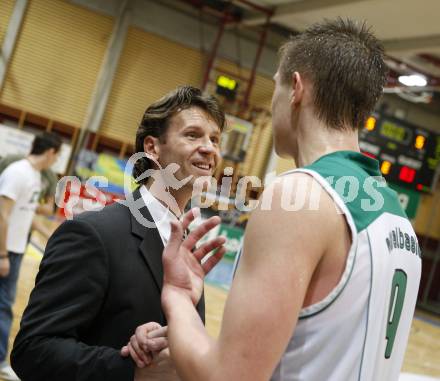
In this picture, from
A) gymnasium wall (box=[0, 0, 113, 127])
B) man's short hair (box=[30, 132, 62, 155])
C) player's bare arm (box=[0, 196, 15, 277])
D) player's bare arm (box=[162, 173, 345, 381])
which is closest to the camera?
player's bare arm (box=[162, 173, 345, 381])

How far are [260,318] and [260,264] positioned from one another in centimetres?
10

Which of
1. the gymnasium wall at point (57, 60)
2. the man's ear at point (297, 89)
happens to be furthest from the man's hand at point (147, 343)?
the gymnasium wall at point (57, 60)

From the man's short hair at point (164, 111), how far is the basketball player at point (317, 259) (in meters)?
0.89

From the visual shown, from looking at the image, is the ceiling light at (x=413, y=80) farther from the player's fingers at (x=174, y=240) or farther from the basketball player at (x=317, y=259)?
the player's fingers at (x=174, y=240)

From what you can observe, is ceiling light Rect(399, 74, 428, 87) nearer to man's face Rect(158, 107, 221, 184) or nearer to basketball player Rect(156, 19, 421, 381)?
man's face Rect(158, 107, 221, 184)

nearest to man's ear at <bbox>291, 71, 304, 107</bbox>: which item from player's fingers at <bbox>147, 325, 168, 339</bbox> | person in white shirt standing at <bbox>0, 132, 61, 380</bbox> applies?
player's fingers at <bbox>147, 325, 168, 339</bbox>

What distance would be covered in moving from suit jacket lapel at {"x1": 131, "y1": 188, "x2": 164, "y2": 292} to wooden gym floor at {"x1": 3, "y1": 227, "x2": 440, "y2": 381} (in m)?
3.49

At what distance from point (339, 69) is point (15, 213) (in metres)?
3.61

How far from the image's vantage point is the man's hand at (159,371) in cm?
147

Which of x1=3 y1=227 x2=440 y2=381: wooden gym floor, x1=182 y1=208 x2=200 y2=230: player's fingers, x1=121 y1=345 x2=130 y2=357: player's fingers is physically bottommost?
x1=3 y1=227 x2=440 y2=381: wooden gym floor

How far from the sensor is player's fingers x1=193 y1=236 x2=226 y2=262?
137cm

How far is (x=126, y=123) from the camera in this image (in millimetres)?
13797

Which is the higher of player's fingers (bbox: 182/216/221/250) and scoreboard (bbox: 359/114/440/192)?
scoreboard (bbox: 359/114/440/192)

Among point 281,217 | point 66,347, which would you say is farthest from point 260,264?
point 66,347
